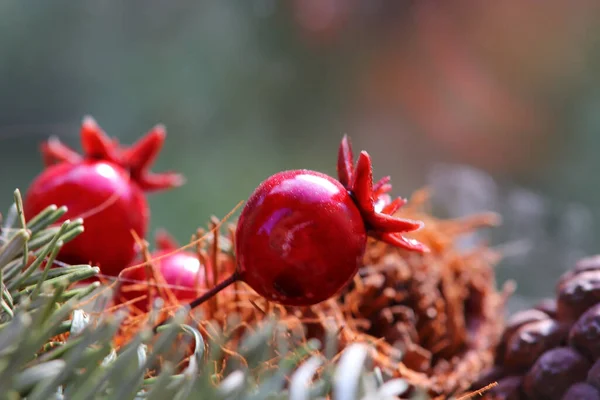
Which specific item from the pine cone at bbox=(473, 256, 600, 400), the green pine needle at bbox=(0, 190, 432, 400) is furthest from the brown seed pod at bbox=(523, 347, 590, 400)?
the green pine needle at bbox=(0, 190, 432, 400)

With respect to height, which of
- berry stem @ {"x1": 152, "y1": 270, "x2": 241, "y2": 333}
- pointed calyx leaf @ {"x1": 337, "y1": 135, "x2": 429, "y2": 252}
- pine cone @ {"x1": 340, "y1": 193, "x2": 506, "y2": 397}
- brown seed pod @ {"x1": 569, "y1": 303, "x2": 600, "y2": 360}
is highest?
pointed calyx leaf @ {"x1": 337, "y1": 135, "x2": 429, "y2": 252}

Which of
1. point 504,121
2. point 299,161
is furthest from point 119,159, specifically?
point 504,121

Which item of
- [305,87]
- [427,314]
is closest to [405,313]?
[427,314]

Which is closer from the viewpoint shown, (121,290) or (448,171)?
(121,290)

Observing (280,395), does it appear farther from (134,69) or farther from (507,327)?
(134,69)

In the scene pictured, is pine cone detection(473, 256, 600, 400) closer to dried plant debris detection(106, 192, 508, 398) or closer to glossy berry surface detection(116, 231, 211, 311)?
dried plant debris detection(106, 192, 508, 398)

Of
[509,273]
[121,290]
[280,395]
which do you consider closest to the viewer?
[280,395]

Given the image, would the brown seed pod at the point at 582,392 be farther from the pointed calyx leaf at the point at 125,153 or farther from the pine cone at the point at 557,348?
the pointed calyx leaf at the point at 125,153
